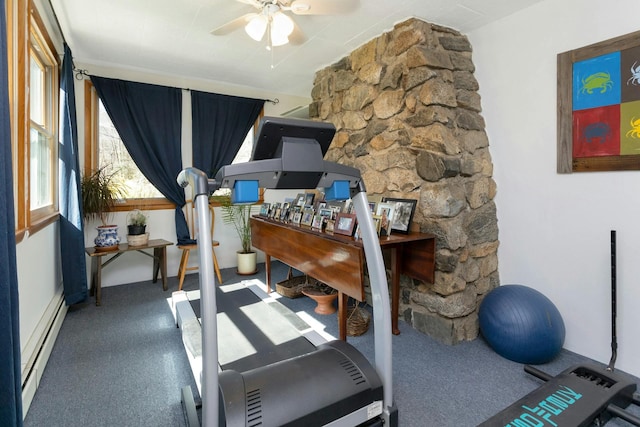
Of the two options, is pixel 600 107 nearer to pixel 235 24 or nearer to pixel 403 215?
pixel 403 215

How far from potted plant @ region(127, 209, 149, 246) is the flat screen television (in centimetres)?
290

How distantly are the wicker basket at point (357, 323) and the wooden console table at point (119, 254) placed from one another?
90.1 inches

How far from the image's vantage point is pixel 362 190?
64.7 inches

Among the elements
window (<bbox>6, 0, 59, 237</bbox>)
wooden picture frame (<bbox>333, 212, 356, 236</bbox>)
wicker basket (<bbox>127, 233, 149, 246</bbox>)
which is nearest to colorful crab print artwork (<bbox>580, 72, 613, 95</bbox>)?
wooden picture frame (<bbox>333, 212, 356, 236</bbox>)

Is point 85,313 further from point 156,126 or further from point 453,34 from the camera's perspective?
point 453,34

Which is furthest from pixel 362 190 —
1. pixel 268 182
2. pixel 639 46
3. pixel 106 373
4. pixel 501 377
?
pixel 106 373

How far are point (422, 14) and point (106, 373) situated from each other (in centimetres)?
342

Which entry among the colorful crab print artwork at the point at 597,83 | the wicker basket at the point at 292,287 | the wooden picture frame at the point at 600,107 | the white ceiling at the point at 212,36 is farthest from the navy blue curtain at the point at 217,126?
the colorful crab print artwork at the point at 597,83

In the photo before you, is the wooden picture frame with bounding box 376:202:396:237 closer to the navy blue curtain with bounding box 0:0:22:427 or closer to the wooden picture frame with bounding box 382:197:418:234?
the wooden picture frame with bounding box 382:197:418:234

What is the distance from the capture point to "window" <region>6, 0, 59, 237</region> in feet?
5.69

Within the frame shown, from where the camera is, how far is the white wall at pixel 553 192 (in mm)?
2021

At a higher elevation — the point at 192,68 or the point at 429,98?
the point at 192,68

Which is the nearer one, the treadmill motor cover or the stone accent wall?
the treadmill motor cover

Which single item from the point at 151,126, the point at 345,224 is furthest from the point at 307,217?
the point at 151,126
